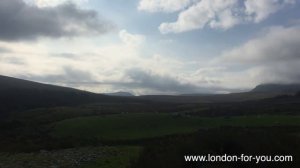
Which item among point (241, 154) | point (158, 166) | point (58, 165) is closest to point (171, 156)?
point (158, 166)

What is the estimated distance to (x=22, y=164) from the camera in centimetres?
3331

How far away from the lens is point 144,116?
87688mm

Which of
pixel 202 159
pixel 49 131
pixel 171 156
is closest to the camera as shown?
pixel 202 159

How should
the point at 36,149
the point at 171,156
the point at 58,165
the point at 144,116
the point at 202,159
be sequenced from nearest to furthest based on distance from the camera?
the point at 202,159, the point at 171,156, the point at 58,165, the point at 36,149, the point at 144,116

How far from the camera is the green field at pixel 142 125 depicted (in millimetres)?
70312

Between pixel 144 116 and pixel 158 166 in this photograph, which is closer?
pixel 158 166

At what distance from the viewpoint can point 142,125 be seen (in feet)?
259

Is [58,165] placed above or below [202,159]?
below

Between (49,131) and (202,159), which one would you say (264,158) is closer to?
(202,159)

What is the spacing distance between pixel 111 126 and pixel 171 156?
5636 cm

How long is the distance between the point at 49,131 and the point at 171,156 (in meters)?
56.3

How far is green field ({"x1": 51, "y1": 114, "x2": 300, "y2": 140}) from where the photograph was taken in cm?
7031

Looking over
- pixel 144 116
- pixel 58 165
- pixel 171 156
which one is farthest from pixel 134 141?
pixel 171 156

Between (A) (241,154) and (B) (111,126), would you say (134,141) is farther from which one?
(A) (241,154)
